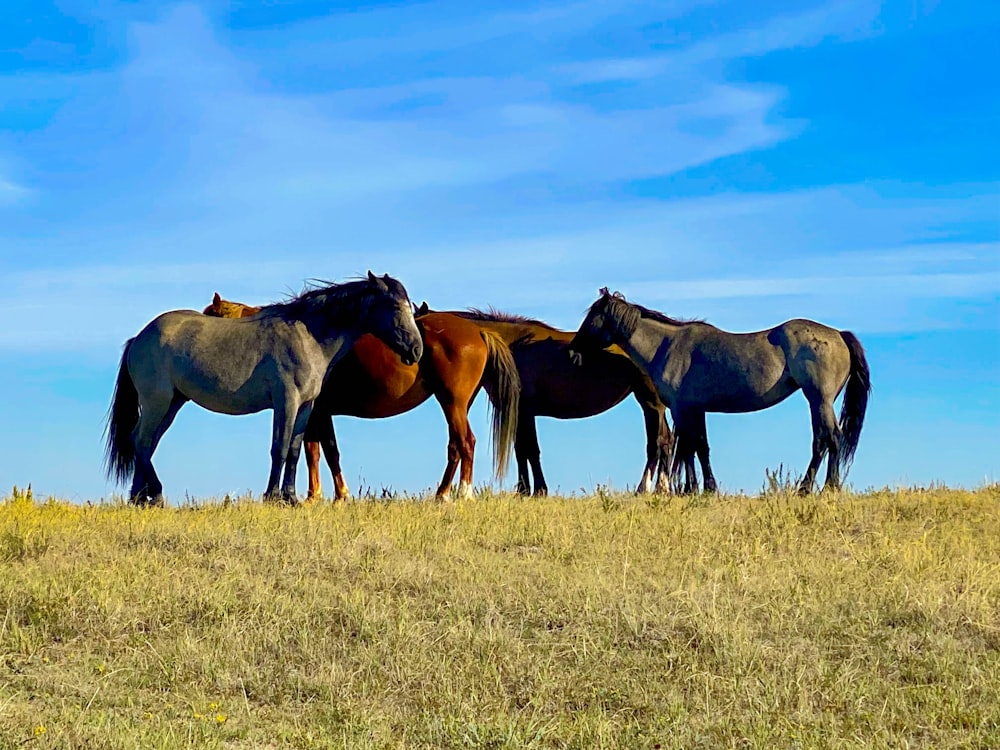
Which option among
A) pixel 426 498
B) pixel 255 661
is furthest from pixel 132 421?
pixel 255 661

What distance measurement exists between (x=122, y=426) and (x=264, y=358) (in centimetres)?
236

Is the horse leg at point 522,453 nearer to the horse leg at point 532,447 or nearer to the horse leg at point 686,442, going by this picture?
the horse leg at point 532,447

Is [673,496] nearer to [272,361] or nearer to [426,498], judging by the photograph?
[426,498]

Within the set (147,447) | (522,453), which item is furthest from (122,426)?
(522,453)

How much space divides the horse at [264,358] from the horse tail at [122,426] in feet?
0.85

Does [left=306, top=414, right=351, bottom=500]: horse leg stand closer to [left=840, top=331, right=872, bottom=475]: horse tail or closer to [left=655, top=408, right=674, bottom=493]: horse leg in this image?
[left=655, top=408, right=674, bottom=493]: horse leg

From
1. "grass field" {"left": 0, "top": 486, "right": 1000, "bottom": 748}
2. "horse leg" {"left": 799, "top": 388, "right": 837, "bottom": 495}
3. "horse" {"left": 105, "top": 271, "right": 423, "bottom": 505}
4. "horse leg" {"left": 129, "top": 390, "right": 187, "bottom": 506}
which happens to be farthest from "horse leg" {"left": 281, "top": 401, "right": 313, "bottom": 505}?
"horse leg" {"left": 799, "top": 388, "right": 837, "bottom": 495}

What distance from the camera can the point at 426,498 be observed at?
46.4 feet

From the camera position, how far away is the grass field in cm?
680

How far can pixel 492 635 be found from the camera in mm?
7836

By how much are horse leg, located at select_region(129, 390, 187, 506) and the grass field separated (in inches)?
101

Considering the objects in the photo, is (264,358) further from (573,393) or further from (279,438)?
(573,393)

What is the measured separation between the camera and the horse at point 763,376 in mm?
15211

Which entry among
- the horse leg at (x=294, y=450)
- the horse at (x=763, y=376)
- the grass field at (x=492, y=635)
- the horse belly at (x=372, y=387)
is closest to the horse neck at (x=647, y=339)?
the horse at (x=763, y=376)
